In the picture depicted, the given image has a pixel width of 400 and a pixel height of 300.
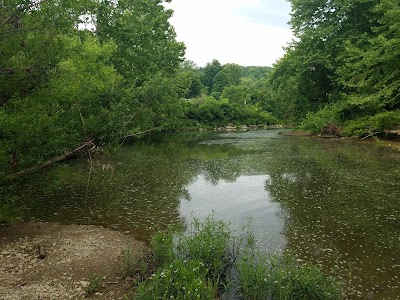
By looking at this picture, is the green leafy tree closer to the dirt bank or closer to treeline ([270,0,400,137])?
treeline ([270,0,400,137])

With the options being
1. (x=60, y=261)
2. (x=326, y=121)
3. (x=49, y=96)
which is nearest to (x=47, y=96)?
A: (x=49, y=96)

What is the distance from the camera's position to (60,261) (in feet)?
21.8

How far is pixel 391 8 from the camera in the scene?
28.7 meters

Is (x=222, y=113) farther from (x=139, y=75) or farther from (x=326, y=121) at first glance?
(x=139, y=75)

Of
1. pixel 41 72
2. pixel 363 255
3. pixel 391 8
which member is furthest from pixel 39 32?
pixel 391 8

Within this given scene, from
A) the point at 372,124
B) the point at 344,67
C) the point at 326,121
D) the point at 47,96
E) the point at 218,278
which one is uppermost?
the point at 344,67

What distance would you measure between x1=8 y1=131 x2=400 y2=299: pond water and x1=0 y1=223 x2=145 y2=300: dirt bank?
904mm

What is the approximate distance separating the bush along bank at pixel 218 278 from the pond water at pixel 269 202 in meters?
0.95

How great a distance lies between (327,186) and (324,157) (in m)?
8.48

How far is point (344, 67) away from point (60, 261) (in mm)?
31628

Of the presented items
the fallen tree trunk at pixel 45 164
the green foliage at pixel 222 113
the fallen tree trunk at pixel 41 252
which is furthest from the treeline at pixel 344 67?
the fallen tree trunk at pixel 41 252

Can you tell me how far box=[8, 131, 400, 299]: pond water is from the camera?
752 cm

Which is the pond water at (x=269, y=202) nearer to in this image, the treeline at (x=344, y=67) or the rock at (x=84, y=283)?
the rock at (x=84, y=283)

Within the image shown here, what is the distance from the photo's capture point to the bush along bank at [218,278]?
499 cm
